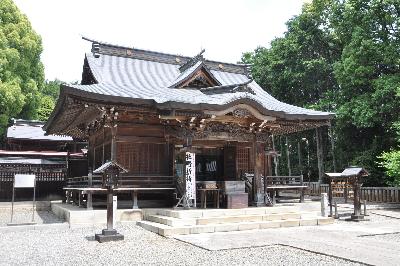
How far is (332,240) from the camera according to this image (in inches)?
382

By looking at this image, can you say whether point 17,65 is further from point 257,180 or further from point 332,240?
point 332,240

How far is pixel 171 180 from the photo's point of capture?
48.2ft

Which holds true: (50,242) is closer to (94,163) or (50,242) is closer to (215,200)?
(215,200)

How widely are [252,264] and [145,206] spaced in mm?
8226

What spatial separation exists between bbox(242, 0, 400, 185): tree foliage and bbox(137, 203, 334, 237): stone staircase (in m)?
12.3

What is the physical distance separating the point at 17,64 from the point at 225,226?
81.1 ft

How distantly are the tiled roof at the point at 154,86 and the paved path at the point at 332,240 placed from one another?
4.68 metres

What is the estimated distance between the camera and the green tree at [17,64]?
2808cm

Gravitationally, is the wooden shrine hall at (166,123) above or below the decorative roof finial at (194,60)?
below

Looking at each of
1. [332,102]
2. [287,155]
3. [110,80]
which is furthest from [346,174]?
[287,155]

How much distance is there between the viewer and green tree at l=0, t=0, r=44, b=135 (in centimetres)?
2808

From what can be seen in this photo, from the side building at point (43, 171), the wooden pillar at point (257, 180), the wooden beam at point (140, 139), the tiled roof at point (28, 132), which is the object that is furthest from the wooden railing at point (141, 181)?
the tiled roof at point (28, 132)

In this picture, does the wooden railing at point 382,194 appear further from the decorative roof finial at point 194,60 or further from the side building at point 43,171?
the side building at point 43,171

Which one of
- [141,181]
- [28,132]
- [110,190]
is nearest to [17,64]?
[28,132]
